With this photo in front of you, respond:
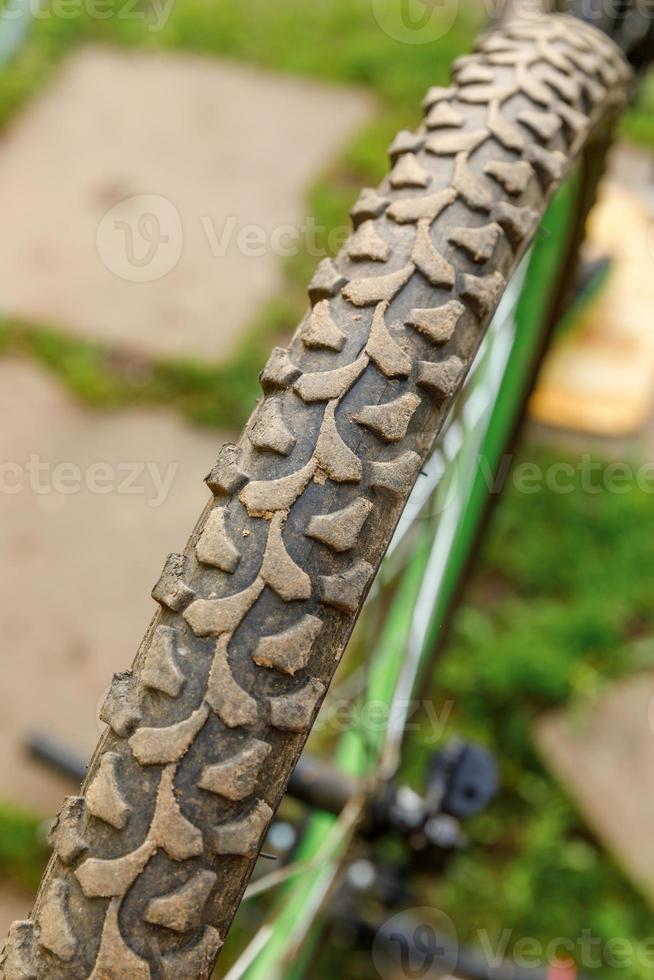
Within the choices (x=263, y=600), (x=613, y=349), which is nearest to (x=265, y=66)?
(x=613, y=349)

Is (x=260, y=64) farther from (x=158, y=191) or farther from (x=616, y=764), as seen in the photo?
(x=616, y=764)

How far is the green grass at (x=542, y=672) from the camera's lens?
1.36 metres

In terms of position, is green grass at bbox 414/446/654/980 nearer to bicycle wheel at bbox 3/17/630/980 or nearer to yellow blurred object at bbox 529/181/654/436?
yellow blurred object at bbox 529/181/654/436

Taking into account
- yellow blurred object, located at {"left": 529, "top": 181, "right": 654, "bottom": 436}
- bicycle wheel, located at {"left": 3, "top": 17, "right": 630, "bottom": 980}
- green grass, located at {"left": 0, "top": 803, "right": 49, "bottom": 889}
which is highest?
yellow blurred object, located at {"left": 529, "top": 181, "right": 654, "bottom": 436}

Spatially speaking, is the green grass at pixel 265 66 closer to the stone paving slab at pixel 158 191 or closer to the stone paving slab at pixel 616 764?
the stone paving slab at pixel 158 191

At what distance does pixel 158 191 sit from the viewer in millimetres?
2250

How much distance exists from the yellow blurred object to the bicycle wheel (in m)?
1.07

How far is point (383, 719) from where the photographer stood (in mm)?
1169

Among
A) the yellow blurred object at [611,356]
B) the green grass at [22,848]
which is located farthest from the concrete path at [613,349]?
the green grass at [22,848]

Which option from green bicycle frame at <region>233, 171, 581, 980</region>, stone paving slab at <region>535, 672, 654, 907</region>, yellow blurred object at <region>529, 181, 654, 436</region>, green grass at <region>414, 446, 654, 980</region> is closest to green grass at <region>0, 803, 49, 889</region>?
green bicycle frame at <region>233, 171, 581, 980</region>

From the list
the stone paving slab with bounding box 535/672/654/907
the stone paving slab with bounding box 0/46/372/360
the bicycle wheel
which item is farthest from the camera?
the stone paving slab with bounding box 0/46/372/360

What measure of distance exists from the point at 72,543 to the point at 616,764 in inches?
37.1

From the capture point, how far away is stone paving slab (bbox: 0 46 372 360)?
202cm

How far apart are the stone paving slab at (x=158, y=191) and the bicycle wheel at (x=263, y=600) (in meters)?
1.31
